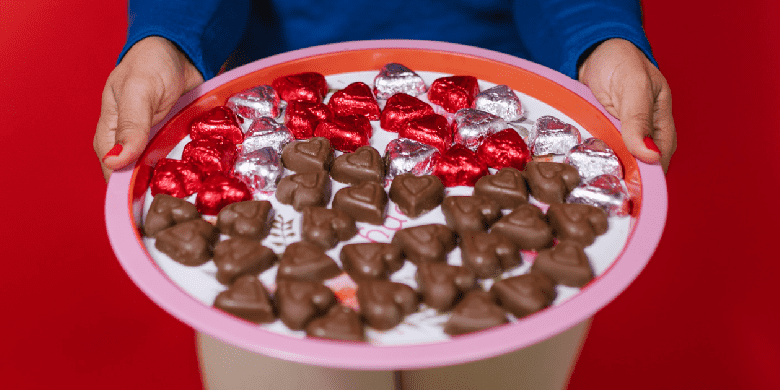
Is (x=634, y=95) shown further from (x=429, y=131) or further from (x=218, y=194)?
(x=218, y=194)

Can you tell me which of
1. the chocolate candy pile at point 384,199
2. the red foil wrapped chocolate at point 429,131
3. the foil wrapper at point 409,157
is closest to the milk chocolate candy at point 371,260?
the chocolate candy pile at point 384,199

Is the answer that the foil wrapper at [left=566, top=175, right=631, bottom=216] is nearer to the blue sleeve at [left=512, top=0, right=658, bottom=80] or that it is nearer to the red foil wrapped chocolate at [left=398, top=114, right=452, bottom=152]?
the red foil wrapped chocolate at [left=398, top=114, right=452, bottom=152]

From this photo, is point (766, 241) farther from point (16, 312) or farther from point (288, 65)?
point (16, 312)

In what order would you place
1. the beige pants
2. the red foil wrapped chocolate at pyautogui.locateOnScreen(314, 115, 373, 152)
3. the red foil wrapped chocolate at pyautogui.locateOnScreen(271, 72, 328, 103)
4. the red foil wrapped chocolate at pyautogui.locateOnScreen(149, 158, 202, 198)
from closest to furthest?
the beige pants
the red foil wrapped chocolate at pyautogui.locateOnScreen(149, 158, 202, 198)
the red foil wrapped chocolate at pyautogui.locateOnScreen(314, 115, 373, 152)
the red foil wrapped chocolate at pyautogui.locateOnScreen(271, 72, 328, 103)

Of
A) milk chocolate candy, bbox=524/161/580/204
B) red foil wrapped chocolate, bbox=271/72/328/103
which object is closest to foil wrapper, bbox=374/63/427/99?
red foil wrapped chocolate, bbox=271/72/328/103

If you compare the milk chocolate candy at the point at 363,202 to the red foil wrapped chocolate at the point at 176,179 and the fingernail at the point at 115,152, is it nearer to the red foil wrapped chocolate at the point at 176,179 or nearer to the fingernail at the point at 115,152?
the red foil wrapped chocolate at the point at 176,179

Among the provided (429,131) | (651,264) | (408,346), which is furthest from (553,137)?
(651,264)
